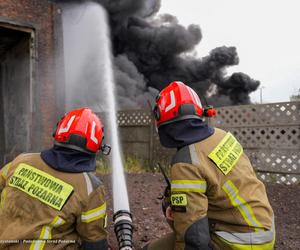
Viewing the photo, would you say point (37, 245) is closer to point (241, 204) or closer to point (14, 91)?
point (241, 204)

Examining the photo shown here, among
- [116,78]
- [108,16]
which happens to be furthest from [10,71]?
[108,16]

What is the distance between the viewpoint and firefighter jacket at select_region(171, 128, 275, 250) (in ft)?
6.65

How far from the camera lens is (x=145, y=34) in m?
19.8

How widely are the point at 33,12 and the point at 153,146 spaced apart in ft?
14.0

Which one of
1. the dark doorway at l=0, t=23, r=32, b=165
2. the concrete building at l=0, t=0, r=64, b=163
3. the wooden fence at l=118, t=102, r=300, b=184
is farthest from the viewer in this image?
the dark doorway at l=0, t=23, r=32, b=165

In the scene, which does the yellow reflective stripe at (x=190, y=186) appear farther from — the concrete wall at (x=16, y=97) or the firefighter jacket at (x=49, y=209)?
the concrete wall at (x=16, y=97)

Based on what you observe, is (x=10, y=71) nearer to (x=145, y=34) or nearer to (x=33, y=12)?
(x=33, y=12)

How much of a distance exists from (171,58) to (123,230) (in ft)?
61.6

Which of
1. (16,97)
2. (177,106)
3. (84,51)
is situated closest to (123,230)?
(177,106)

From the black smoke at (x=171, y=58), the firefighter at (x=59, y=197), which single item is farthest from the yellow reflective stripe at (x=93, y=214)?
the black smoke at (x=171, y=58)

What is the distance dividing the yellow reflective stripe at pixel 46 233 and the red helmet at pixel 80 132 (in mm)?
473

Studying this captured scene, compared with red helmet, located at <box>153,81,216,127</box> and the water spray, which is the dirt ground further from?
the water spray

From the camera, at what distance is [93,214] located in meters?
2.26

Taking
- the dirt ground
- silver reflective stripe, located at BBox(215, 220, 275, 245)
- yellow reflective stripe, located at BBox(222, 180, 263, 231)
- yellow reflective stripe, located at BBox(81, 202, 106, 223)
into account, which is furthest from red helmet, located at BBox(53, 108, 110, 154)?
the dirt ground
